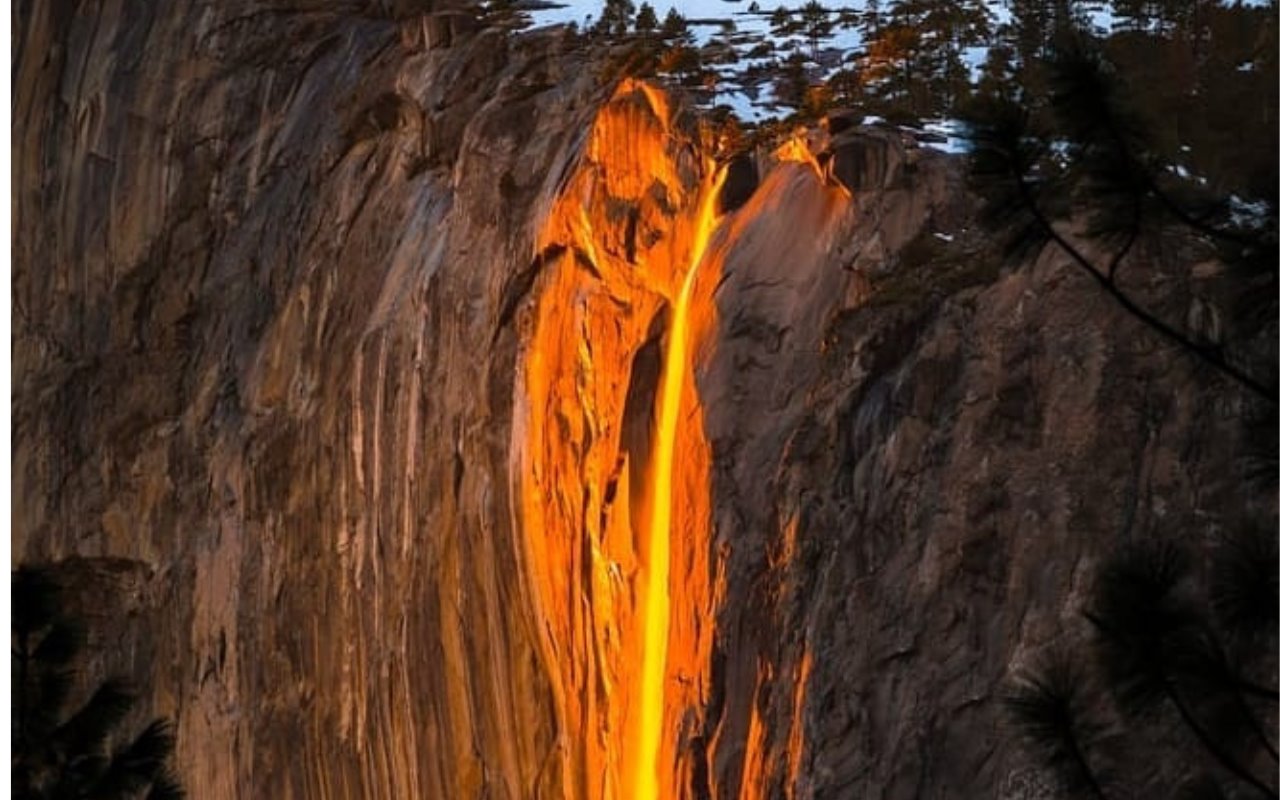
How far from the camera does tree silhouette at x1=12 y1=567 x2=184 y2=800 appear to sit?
372 inches

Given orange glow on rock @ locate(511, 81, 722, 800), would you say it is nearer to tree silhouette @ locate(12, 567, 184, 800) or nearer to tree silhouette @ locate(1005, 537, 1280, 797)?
tree silhouette @ locate(12, 567, 184, 800)

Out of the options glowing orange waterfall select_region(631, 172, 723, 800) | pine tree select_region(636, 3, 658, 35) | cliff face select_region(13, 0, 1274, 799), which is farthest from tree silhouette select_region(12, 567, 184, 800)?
pine tree select_region(636, 3, 658, 35)

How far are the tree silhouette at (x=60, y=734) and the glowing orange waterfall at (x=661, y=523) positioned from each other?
3748mm

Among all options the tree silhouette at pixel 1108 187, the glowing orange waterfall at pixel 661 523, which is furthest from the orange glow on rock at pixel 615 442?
the tree silhouette at pixel 1108 187

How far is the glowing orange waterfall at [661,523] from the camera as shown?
13.3 meters

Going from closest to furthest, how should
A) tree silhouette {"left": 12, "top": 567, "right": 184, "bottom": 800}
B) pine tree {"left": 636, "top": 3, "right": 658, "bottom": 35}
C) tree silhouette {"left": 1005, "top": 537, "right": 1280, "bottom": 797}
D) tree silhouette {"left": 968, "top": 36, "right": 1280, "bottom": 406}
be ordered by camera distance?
tree silhouette {"left": 1005, "top": 537, "right": 1280, "bottom": 797}, tree silhouette {"left": 968, "top": 36, "right": 1280, "bottom": 406}, tree silhouette {"left": 12, "top": 567, "right": 184, "bottom": 800}, pine tree {"left": 636, "top": 3, "right": 658, "bottom": 35}

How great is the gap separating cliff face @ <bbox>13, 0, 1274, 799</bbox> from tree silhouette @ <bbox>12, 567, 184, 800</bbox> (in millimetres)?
3243

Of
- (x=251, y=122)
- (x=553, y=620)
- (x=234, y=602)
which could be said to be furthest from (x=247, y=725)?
(x=251, y=122)

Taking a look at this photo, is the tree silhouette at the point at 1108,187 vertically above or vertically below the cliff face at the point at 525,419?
above

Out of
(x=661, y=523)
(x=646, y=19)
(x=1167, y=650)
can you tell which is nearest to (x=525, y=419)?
(x=661, y=523)

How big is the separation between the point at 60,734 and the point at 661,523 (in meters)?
4.29

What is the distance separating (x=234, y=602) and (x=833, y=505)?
4763 mm

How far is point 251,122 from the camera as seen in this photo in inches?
653

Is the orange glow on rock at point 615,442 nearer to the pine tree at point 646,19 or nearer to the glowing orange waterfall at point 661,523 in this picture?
the glowing orange waterfall at point 661,523
